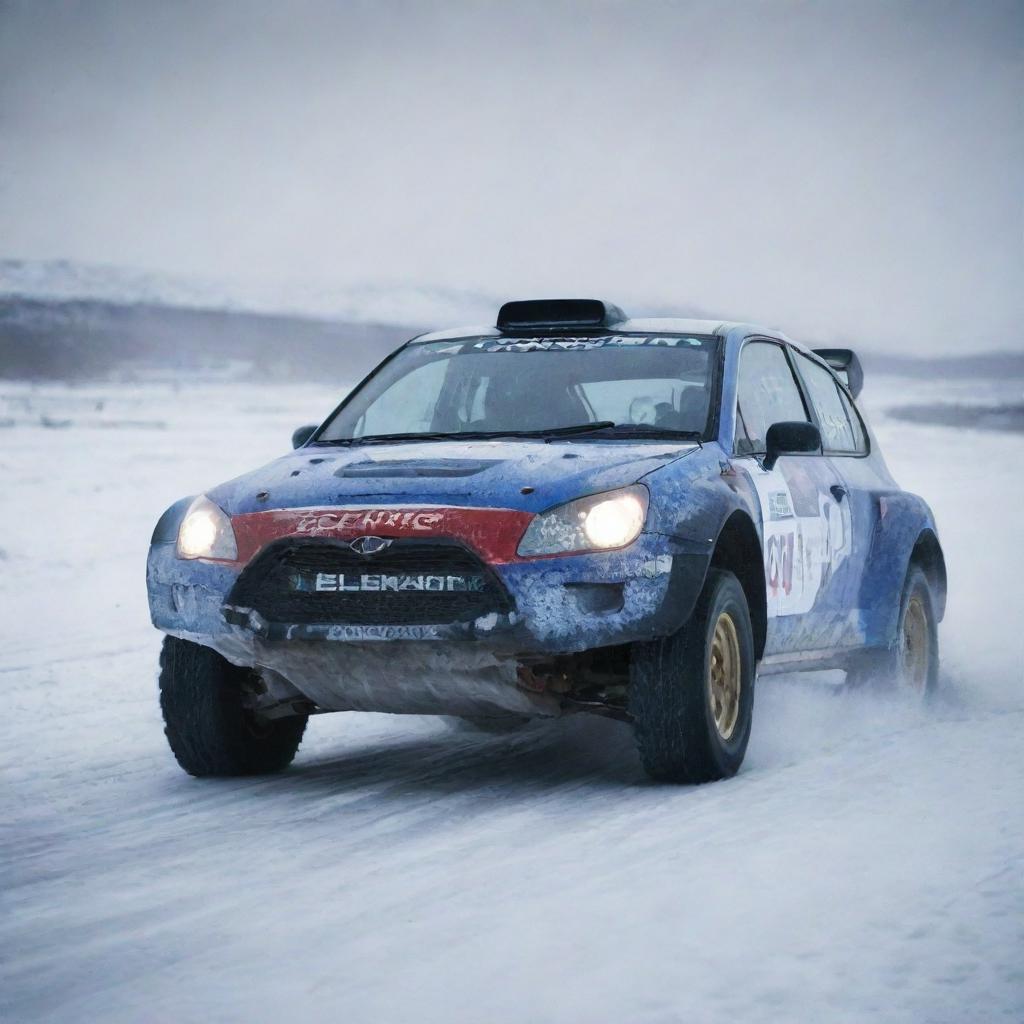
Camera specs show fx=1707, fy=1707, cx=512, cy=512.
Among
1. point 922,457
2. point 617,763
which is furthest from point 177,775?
point 922,457

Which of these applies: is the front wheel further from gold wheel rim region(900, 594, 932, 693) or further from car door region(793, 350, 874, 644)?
gold wheel rim region(900, 594, 932, 693)

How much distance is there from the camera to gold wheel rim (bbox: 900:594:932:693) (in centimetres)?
763

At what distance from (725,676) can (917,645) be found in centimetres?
246

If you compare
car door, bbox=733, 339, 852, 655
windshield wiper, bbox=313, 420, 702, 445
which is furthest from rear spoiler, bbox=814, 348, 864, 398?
windshield wiper, bbox=313, 420, 702, 445

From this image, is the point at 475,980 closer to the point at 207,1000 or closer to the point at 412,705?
the point at 207,1000

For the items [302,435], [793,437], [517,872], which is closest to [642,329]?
[793,437]

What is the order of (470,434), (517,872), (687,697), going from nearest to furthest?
(517,872) < (687,697) < (470,434)

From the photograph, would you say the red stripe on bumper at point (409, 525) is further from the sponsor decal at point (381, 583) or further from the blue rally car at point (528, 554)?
the sponsor decal at point (381, 583)

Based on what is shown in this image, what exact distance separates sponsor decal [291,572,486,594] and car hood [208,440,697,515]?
22cm

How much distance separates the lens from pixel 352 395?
22.1 ft

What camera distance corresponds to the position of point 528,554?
16.6ft

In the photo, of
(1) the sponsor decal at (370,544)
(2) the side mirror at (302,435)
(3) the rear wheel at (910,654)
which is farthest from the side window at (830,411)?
(1) the sponsor decal at (370,544)

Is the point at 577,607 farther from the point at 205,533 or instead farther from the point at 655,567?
the point at 205,533

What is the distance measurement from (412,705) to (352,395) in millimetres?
1767
